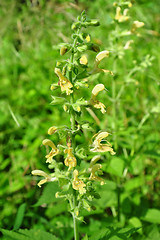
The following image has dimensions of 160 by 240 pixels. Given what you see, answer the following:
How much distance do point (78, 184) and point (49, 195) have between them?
1.57 ft

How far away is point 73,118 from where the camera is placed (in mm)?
1587

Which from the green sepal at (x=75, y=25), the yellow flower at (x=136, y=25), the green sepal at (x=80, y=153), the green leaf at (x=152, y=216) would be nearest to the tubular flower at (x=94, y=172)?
the green sepal at (x=80, y=153)

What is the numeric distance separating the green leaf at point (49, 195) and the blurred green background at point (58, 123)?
17 mm

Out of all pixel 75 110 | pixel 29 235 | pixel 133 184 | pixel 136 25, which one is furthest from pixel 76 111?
pixel 133 184

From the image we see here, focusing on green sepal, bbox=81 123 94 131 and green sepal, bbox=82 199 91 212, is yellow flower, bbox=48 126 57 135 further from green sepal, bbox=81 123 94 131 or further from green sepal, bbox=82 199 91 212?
green sepal, bbox=82 199 91 212

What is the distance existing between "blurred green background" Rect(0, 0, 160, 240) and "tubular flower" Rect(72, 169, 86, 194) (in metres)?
0.49

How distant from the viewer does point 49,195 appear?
191 cm

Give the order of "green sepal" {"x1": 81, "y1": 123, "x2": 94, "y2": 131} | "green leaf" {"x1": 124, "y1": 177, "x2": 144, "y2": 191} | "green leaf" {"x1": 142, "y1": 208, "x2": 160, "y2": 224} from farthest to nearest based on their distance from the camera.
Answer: "green leaf" {"x1": 124, "y1": 177, "x2": 144, "y2": 191}, "green leaf" {"x1": 142, "y1": 208, "x2": 160, "y2": 224}, "green sepal" {"x1": 81, "y1": 123, "x2": 94, "y2": 131}

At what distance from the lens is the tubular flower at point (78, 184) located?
4.90ft

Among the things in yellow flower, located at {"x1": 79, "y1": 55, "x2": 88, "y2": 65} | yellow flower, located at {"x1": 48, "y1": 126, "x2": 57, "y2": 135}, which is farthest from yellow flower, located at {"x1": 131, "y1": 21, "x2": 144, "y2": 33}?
yellow flower, located at {"x1": 48, "y1": 126, "x2": 57, "y2": 135}

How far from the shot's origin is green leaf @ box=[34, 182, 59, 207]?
1.88m

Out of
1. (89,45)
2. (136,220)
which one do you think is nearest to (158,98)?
(136,220)

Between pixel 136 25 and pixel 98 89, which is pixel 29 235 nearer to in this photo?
pixel 98 89

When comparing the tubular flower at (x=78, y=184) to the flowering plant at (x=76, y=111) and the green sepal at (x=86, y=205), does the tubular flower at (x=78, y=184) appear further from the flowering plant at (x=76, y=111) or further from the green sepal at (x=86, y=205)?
the green sepal at (x=86, y=205)
